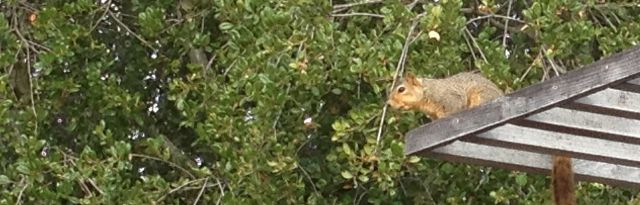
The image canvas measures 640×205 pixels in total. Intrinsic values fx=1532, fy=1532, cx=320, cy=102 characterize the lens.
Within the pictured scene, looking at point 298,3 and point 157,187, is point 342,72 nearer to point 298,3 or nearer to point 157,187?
point 298,3

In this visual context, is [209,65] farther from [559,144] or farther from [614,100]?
[614,100]

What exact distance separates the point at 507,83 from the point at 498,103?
1.26m

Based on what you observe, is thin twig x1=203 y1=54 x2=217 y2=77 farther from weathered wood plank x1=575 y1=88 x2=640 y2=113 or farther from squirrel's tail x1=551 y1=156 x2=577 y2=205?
weathered wood plank x1=575 y1=88 x2=640 y2=113

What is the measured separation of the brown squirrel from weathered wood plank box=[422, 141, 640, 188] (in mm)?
339

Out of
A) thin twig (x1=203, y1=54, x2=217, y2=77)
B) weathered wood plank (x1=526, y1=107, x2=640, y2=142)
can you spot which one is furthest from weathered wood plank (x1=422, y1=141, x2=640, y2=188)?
thin twig (x1=203, y1=54, x2=217, y2=77)

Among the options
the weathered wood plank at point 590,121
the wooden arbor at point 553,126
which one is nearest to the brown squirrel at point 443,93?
the wooden arbor at point 553,126

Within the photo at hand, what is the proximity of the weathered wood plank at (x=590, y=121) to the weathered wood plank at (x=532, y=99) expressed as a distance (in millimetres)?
57

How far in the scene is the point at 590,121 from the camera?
2.72 m

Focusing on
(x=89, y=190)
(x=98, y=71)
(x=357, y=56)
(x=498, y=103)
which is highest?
(x=498, y=103)

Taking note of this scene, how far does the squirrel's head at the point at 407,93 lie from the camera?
3.62 metres

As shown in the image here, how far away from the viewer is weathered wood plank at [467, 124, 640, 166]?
8.92 ft

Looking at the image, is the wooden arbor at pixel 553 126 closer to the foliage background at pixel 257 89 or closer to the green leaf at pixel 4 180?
the foliage background at pixel 257 89

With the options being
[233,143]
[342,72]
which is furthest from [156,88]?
[342,72]

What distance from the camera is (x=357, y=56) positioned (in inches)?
150
